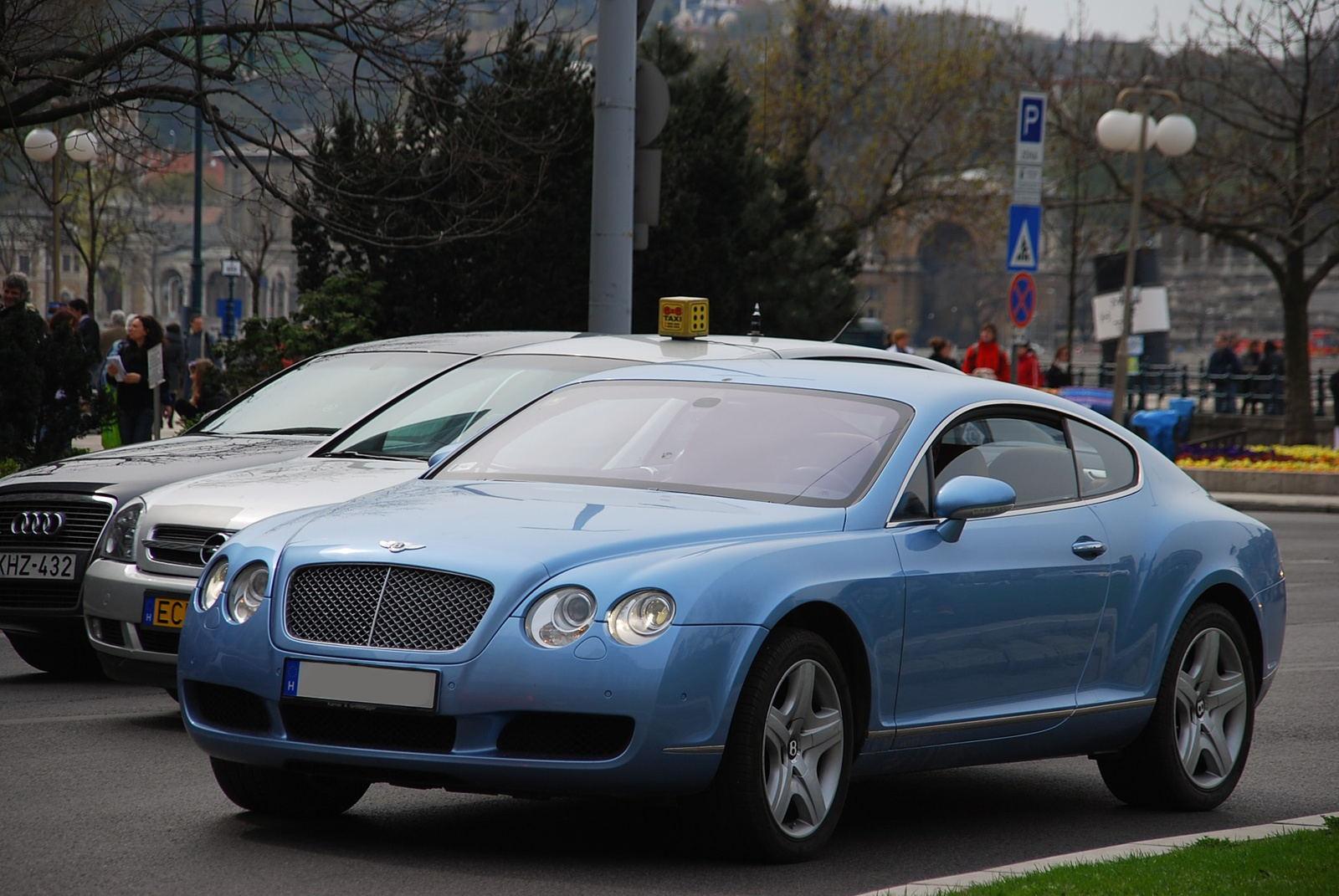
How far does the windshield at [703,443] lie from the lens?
19.4ft

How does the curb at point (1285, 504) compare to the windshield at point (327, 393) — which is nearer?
the windshield at point (327, 393)

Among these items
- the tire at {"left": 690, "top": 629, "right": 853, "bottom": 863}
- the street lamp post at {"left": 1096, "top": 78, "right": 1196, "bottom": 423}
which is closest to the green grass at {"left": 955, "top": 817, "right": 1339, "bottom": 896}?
the tire at {"left": 690, "top": 629, "right": 853, "bottom": 863}

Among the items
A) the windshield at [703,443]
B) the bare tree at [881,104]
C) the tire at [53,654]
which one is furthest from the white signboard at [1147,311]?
the windshield at [703,443]

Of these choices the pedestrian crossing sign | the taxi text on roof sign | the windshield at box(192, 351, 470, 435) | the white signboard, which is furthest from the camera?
the white signboard

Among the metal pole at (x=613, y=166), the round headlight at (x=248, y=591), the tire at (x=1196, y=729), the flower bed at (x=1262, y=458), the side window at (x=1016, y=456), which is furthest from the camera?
the flower bed at (x=1262, y=458)

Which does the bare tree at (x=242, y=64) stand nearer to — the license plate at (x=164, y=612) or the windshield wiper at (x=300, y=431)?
the windshield wiper at (x=300, y=431)

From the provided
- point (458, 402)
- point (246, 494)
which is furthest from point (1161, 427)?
point (246, 494)

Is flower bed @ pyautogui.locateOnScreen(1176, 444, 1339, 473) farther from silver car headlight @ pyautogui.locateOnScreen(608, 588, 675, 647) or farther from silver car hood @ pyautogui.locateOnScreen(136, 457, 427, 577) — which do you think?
silver car headlight @ pyautogui.locateOnScreen(608, 588, 675, 647)

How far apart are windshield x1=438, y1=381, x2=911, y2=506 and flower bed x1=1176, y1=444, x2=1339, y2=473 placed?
802 inches

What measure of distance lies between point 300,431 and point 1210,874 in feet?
18.0

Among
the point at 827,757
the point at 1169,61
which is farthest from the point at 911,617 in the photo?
the point at 1169,61

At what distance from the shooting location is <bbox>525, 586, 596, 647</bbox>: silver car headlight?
4996 mm

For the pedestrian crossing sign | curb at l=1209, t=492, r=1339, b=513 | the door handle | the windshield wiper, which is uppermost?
the pedestrian crossing sign

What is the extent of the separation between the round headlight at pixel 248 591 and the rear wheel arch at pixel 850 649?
58.1 inches
